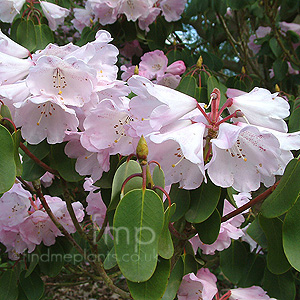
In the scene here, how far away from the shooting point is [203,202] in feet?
2.40

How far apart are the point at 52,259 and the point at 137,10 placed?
46.4 inches

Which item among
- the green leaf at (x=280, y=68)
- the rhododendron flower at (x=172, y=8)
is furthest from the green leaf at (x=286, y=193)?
the green leaf at (x=280, y=68)

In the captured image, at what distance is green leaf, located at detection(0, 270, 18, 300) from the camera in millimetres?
1334

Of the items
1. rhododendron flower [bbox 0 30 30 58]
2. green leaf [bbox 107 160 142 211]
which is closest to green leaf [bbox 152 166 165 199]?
green leaf [bbox 107 160 142 211]

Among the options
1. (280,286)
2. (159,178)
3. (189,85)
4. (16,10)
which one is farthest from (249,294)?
(16,10)

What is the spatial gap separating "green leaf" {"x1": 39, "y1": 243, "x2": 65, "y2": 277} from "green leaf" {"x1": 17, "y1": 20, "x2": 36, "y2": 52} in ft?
2.57

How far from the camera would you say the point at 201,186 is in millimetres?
742

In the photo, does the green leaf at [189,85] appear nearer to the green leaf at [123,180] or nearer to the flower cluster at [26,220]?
the flower cluster at [26,220]

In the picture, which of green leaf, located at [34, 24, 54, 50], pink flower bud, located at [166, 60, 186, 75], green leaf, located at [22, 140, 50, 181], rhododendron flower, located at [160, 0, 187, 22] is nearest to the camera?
green leaf, located at [22, 140, 50, 181]

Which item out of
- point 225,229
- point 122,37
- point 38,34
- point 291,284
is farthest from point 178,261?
point 122,37

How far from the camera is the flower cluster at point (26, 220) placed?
1.18 meters

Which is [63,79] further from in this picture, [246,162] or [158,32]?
[158,32]

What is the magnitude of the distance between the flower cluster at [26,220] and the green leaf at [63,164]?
11.8 inches

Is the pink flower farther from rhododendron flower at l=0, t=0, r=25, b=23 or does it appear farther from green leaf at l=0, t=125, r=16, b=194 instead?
green leaf at l=0, t=125, r=16, b=194
